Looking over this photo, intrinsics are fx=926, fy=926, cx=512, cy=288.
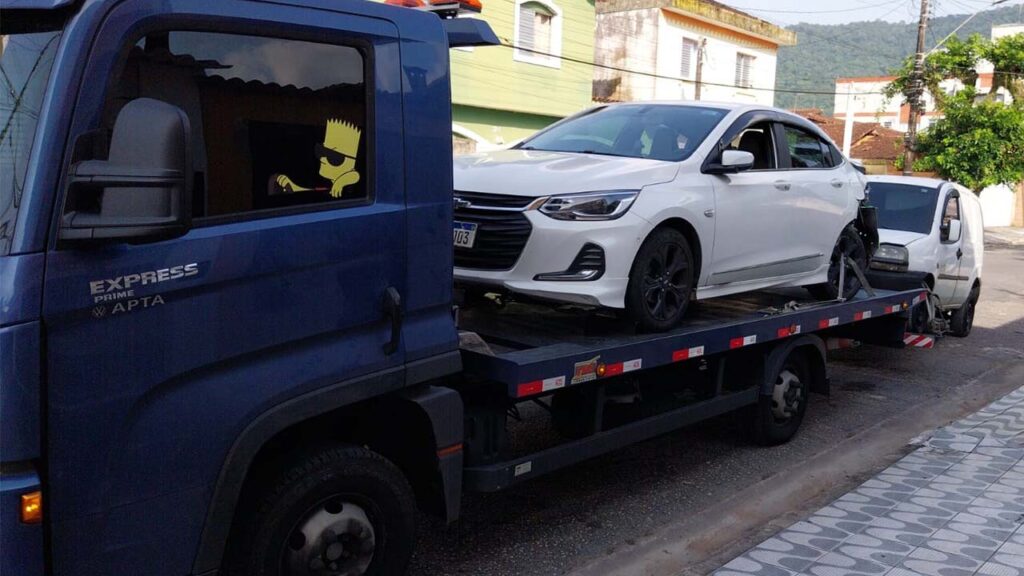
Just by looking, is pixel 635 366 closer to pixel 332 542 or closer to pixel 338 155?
pixel 332 542

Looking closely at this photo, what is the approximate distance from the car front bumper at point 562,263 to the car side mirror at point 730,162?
3.40ft

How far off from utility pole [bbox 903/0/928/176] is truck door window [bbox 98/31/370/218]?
23796mm

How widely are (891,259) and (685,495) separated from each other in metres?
5.30

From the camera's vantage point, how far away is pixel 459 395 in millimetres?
3848

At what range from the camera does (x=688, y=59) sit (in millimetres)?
28891

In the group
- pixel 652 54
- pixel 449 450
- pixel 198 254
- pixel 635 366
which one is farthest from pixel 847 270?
pixel 652 54

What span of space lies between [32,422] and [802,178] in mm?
5211

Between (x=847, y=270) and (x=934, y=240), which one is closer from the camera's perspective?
(x=847, y=270)

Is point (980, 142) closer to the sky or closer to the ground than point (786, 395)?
closer to the sky

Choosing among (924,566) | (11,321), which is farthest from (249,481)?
(924,566)

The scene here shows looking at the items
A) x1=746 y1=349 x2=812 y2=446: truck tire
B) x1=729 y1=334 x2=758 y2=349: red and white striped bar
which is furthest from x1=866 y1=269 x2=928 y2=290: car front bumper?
x1=729 y1=334 x2=758 y2=349: red and white striped bar

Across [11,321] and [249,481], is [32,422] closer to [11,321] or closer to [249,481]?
[11,321]

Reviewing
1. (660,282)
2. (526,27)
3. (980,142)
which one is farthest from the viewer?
(980,142)

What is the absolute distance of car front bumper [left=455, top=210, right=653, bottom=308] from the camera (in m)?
4.64
